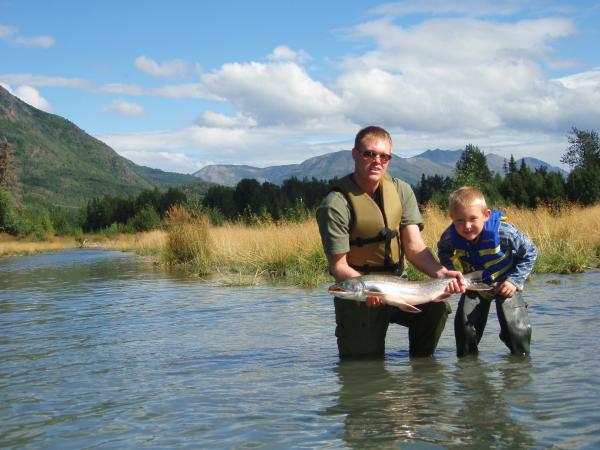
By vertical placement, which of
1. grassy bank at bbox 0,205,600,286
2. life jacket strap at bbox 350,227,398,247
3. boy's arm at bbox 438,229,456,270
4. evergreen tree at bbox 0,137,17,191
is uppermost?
evergreen tree at bbox 0,137,17,191

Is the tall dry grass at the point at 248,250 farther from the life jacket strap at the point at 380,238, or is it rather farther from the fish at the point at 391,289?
the fish at the point at 391,289

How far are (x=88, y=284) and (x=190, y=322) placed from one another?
311 inches

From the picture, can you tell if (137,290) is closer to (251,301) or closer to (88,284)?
(88,284)

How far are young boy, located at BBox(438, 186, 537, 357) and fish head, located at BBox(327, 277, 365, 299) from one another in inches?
40.0

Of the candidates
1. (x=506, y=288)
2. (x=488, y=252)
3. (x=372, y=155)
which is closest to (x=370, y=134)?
(x=372, y=155)

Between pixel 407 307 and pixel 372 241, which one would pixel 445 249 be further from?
pixel 407 307

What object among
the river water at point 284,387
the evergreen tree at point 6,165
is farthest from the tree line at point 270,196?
the river water at point 284,387

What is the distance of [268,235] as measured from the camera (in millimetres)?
16766

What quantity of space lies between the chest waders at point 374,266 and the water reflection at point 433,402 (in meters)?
0.20

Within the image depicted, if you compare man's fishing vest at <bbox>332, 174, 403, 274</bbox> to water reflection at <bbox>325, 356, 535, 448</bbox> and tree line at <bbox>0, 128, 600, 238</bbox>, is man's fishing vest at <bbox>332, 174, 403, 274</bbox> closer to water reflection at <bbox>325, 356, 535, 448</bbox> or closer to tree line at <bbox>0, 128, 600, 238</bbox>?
water reflection at <bbox>325, 356, 535, 448</bbox>

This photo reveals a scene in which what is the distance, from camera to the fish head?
5.02m

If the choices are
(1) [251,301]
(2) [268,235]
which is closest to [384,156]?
(1) [251,301]

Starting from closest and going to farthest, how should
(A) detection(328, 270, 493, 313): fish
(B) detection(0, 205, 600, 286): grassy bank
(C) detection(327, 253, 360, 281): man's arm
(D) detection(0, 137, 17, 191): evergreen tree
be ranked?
(A) detection(328, 270, 493, 313): fish < (C) detection(327, 253, 360, 281): man's arm < (B) detection(0, 205, 600, 286): grassy bank < (D) detection(0, 137, 17, 191): evergreen tree

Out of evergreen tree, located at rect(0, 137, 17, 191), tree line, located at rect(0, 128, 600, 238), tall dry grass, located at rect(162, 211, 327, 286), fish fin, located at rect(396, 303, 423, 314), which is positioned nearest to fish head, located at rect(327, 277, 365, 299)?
fish fin, located at rect(396, 303, 423, 314)
